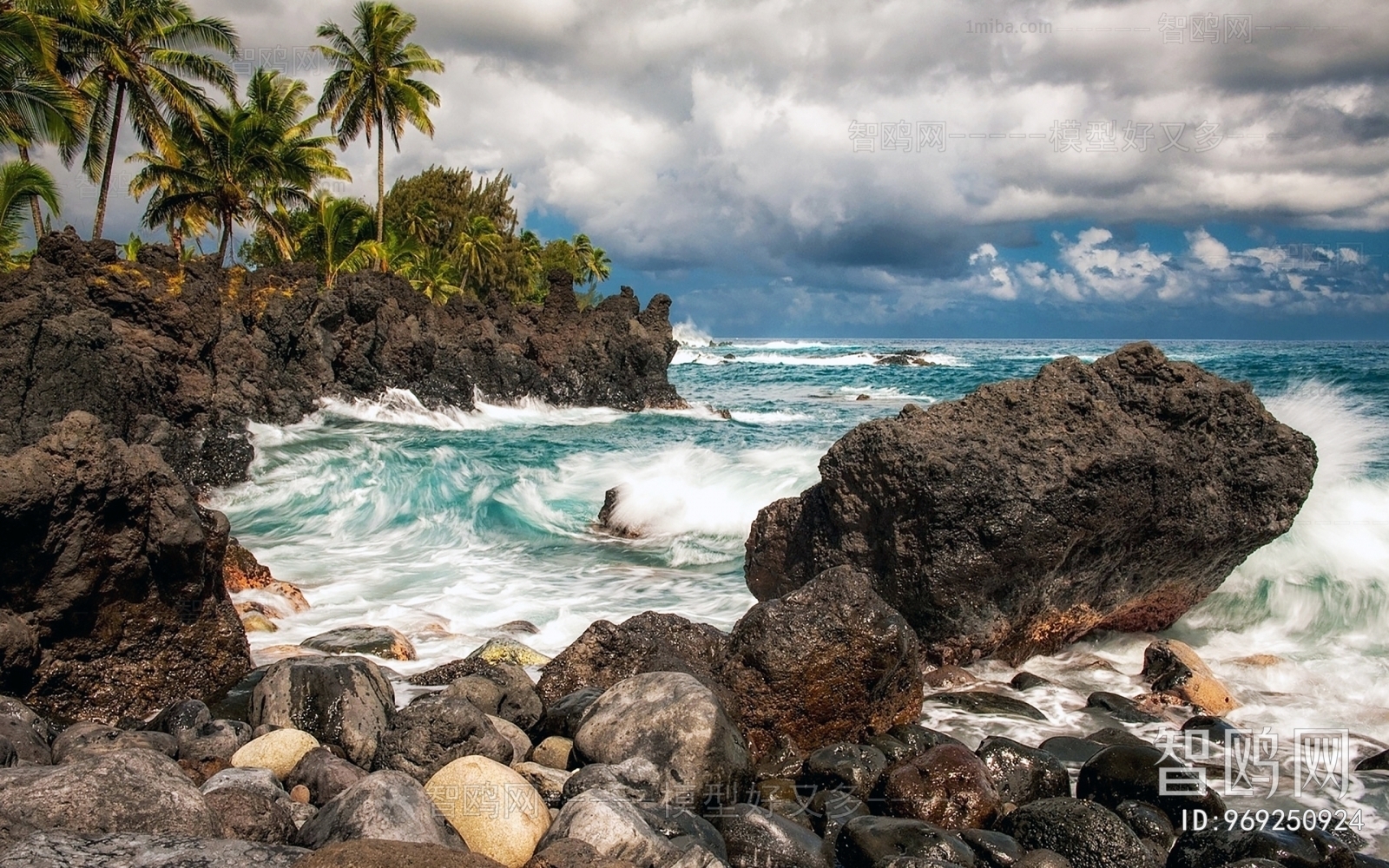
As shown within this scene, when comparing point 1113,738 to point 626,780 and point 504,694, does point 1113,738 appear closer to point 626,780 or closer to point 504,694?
point 626,780

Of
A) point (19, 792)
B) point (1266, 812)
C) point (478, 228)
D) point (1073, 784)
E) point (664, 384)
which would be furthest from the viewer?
point (478, 228)

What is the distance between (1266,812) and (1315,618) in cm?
421

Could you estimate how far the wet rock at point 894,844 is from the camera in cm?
397

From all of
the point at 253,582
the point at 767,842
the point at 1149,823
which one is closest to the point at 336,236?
the point at 253,582

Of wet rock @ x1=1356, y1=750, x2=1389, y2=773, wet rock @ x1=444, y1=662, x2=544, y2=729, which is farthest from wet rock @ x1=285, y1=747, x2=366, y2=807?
wet rock @ x1=1356, y1=750, x2=1389, y2=773

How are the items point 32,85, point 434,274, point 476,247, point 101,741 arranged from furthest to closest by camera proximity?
point 476,247 < point 434,274 < point 32,85 < point 101,741

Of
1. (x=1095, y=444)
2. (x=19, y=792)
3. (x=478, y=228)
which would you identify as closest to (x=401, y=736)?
(x=19, y=792)

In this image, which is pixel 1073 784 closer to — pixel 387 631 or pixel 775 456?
pixel 387 631

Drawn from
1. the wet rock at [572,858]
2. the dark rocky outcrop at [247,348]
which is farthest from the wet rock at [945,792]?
the dark rocky outcrop at [247,348]

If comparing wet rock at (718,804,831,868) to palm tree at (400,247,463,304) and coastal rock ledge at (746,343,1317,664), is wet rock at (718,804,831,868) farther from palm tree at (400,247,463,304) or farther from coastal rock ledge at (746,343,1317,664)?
palm tree at (400,247,463,304)

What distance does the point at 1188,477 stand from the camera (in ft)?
23.3

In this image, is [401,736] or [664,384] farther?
[664,384]

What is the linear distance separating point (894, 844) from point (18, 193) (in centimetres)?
2779

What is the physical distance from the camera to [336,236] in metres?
37.7
